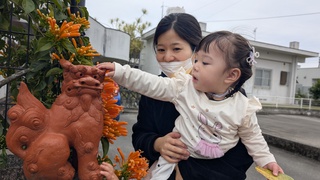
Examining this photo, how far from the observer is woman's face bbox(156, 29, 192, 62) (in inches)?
53.8

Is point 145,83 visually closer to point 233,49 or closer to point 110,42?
point 233,49

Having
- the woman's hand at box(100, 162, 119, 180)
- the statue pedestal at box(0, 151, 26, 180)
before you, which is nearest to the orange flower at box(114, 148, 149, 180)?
the woman's hand at box(100, 162, 119, 180)

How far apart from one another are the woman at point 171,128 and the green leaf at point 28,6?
0.60m

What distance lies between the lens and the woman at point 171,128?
3.97ft

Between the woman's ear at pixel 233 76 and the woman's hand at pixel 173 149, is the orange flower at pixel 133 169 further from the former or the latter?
the woman's ear at pixel 233 76

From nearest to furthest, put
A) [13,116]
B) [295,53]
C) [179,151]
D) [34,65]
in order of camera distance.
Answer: [13,116], [34,65], [179,151], [295,53]

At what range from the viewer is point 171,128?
52.6 inches

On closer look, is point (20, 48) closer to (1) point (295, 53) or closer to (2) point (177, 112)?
(2) point (177, 112)

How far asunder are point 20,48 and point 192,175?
1093 mm

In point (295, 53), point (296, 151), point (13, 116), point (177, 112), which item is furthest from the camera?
point (295, 53)

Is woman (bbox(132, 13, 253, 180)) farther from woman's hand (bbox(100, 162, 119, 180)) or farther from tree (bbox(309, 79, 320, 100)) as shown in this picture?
tree (bbox(309, 79, 320, 100))

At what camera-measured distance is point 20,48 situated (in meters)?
1.50

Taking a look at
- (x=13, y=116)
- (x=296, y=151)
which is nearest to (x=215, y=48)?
(x=13, y=116)

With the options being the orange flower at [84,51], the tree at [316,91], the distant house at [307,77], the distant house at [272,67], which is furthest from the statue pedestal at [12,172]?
the distant house at [307,77]
